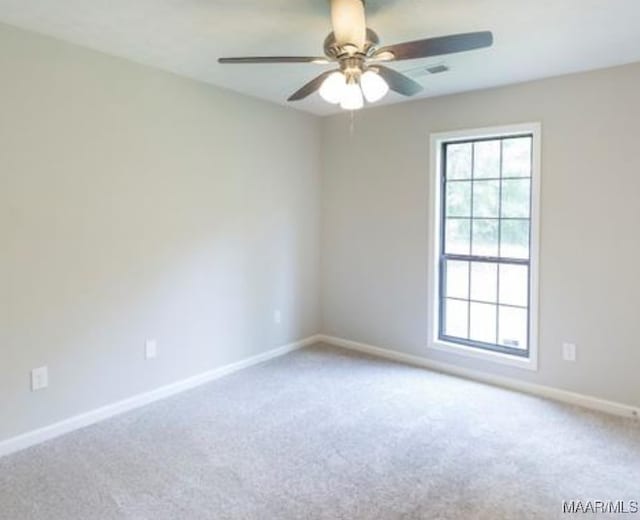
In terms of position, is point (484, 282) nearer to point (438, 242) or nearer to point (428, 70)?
point (438, 242)

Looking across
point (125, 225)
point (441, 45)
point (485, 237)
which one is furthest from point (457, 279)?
point (125, 225)

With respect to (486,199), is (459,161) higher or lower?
higher

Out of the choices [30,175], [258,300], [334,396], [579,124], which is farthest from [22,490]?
[579,124]

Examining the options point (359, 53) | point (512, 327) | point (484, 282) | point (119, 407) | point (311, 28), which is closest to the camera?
point (359, 53)

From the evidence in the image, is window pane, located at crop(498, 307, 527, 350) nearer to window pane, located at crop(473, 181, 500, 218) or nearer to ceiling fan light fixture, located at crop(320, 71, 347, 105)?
window pane, located at crop(473, 181, 500, 218)

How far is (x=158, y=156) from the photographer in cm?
339

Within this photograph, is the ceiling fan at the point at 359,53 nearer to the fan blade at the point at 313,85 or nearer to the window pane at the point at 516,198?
the fan blade at the point at 313,85

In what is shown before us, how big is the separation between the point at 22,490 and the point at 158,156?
86.9 inches

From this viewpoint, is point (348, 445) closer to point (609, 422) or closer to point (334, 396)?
point (334, 396)

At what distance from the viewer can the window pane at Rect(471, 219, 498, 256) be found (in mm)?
3848

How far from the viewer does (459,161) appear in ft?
13.2

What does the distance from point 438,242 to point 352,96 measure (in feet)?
6.95

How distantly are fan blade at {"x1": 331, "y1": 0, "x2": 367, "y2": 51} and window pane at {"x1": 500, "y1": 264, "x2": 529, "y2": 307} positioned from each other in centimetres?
236

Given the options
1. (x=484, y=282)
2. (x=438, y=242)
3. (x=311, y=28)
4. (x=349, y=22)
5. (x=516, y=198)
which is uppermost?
(x=311, y=28)
